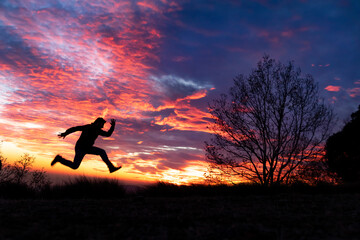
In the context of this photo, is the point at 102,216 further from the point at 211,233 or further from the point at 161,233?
the point at 211,233

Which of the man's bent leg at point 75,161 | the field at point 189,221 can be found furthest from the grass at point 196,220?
the man's bent leg at point 75,161

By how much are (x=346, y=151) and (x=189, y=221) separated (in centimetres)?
1959

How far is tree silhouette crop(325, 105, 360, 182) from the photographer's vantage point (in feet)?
62.4

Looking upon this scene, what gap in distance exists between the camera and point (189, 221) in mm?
4820

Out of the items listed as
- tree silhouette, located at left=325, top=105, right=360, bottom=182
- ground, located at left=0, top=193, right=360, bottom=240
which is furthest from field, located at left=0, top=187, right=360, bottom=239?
tree silhouette, located at left=325, top=105, right=360, bottom=182

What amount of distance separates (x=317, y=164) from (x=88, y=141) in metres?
14.9

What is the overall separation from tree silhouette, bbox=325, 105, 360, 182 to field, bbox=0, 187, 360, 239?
14372 mm

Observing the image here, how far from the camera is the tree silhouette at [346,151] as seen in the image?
1903cm

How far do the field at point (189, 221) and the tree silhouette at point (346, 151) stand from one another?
47.2 feet

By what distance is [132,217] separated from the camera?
5141 mm

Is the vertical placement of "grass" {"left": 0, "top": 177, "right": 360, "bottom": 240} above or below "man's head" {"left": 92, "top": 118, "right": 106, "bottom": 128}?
below

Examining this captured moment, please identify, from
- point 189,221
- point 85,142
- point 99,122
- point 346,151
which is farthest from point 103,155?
point 346,151

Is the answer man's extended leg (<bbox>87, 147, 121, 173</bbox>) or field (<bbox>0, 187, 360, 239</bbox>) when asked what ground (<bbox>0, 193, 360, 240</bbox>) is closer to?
field (<bbox>0, 187, 360, 239</bbox>)

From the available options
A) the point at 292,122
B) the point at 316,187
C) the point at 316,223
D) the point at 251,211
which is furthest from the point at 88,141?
the point at 292,122
